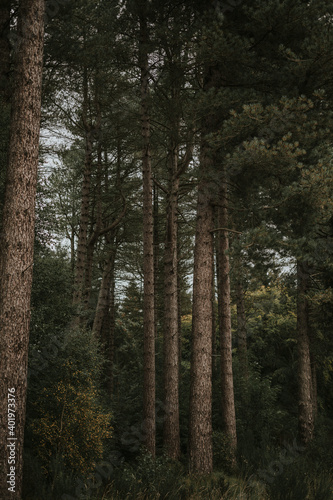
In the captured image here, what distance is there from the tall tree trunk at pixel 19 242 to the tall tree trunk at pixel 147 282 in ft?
14.8

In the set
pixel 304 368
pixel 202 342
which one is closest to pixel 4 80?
pixel 202 342

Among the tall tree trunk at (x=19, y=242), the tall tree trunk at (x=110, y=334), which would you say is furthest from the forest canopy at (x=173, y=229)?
the tall tree trunk at (x=110, y=334)

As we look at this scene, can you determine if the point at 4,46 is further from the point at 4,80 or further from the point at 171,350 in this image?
the point at 171,350

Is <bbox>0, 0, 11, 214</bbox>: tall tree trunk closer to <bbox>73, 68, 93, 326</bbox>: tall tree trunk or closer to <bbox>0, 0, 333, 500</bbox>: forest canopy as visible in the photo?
<bbox>0, 0, 333, 500</bbox>: forest canopy

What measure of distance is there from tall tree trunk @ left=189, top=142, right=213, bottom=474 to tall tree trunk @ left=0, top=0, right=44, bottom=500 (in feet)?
13.0

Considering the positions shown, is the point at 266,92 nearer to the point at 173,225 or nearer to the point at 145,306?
the point at 173,225

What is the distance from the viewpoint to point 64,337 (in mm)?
9188

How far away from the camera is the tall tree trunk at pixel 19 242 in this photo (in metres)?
5.60

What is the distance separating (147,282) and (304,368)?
467cm

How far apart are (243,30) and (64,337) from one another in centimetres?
745

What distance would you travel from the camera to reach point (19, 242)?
600 cm

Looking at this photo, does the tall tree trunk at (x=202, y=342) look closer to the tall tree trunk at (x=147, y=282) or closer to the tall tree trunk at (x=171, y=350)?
the tall tree trunk at (x=147, y=282)

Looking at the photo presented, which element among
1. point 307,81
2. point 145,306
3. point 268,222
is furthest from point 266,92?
point 145,306

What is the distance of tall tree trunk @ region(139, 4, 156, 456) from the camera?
33.3 ft
